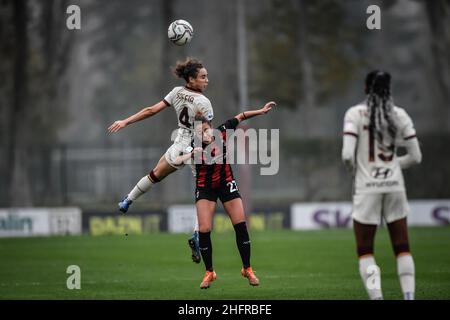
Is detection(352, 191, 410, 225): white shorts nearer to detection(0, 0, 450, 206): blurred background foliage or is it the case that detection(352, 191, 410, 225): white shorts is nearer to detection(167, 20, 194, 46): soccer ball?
detection(167, 20, 194, 46): soccer ball

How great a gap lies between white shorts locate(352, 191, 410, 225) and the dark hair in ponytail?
3.94m

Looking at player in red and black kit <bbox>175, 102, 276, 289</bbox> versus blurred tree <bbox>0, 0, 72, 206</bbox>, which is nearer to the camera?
player in red and black kit <bbox>175, 102, 276, 289</bbox>

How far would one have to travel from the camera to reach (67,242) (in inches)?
1120

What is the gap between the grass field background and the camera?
14336mm

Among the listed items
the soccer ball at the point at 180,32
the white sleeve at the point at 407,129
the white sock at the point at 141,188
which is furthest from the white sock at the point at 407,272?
the white sock at the point at 141,188

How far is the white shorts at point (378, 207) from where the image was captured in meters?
10.8

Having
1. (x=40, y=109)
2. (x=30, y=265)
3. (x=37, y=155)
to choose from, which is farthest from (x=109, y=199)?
→ (x=30, y=265)

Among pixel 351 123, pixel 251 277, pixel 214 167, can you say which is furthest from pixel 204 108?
pixel 351 123

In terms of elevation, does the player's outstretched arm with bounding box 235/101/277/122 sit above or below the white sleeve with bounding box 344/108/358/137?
above

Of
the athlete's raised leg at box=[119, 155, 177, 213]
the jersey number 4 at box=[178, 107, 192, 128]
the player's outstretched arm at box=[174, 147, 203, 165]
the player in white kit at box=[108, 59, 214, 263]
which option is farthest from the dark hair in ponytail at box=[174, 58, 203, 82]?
the athlete's raised leg at box=[119, 155, 177, 213]

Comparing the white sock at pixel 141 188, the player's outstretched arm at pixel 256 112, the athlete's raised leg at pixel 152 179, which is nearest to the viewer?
the player's outstretched arm at pixel 256 112

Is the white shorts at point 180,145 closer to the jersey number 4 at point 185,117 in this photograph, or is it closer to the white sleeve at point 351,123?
the jersey number 4 at point 185,117

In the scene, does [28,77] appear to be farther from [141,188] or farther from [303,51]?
[141,188]
